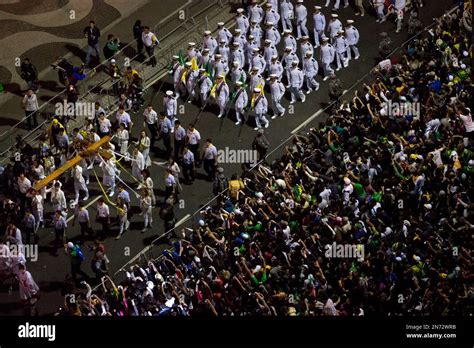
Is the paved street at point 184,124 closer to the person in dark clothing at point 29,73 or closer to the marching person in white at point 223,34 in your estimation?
the person in dark clothing at point 29,73

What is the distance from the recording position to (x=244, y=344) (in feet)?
106

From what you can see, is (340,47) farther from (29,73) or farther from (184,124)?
(29,73)

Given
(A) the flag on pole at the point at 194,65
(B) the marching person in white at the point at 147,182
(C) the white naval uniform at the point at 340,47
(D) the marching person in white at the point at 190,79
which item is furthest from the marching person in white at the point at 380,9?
(B) the marching person in white at the point at 147,182

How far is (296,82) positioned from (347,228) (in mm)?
8618

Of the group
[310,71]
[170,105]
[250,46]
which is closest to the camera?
[170,105]

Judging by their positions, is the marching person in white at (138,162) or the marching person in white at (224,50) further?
the marching person in white at (224,50)

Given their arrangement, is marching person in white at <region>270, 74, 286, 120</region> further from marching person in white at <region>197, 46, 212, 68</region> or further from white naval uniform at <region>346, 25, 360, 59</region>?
white naval uniform at <region>346, 25, 360, 59</region>

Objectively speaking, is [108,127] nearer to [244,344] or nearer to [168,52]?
[168,52]

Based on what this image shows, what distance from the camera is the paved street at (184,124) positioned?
43.5 m

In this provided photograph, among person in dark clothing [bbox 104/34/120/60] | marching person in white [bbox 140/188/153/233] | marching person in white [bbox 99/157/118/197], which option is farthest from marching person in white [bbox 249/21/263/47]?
marching person in white [bbox 140/188/153/233]

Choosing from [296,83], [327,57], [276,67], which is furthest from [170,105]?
[327,57]

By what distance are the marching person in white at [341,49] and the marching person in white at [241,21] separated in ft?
10.4

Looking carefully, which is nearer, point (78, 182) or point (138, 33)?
point (78, 182)

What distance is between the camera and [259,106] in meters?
47.2
